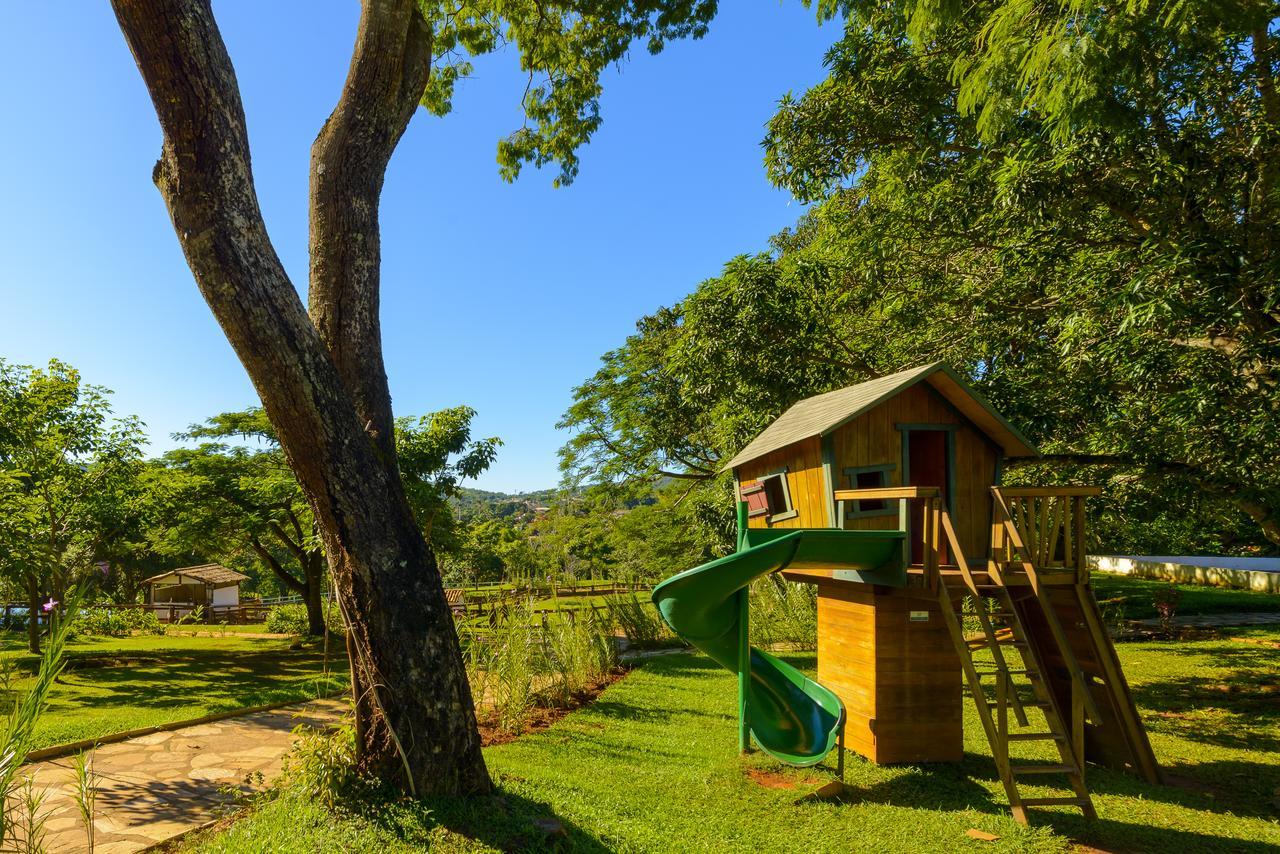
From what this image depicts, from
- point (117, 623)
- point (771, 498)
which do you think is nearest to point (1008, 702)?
point (771, 498)

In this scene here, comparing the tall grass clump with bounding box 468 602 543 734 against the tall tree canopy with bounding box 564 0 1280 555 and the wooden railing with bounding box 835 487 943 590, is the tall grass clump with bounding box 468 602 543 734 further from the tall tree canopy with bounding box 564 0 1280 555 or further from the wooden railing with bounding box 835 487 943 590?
the tall tree canopy with bounding box 564 0 1280 555

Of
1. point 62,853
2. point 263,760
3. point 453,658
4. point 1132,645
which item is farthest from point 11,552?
point 1132,645

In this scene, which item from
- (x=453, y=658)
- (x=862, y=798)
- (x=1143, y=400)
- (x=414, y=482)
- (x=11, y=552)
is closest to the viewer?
(x=453, y=658)

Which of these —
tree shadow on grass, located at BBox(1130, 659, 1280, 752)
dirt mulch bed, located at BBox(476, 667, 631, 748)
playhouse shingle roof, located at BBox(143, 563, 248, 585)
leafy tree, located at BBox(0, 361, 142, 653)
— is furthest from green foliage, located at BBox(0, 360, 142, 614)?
playhouse shingle roof, located at BBox(143, 563, 248, 585)

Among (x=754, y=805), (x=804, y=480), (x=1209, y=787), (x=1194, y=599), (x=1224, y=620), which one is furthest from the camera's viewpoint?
(x=1194, y=599)

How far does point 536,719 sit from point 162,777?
427 centimetres

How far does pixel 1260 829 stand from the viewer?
5.85 meters

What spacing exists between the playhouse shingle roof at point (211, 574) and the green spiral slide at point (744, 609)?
1579 inches

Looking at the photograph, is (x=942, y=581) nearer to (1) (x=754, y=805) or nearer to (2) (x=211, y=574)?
(1) (x=754, y=805)

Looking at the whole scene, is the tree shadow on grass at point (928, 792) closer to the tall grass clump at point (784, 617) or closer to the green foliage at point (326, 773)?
the green foliage at point (326, 773)

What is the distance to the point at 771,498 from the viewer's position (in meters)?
9.03

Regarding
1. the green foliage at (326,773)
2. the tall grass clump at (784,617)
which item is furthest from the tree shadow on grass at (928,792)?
the tall grass clump at (784,617)

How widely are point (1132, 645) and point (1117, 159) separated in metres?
12.7

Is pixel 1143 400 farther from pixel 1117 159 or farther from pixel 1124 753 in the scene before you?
pixel 1124 753
